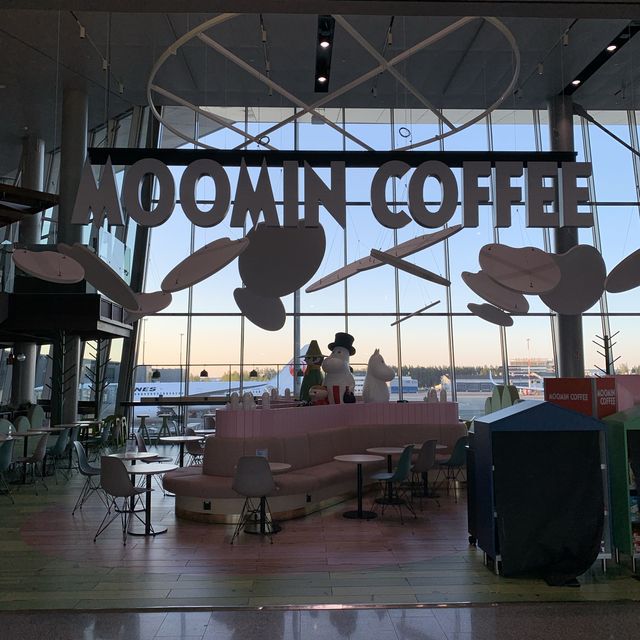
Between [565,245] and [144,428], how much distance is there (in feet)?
36.9

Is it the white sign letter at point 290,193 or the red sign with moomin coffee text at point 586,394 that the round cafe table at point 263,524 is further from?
the red sign with moomin coffee text at point 586,394

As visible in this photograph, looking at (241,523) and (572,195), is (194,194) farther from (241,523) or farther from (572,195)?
(572,195)

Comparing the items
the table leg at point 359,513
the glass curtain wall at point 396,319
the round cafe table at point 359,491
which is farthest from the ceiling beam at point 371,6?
the glass curtain wall at point 396,319

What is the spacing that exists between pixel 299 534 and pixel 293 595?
1.89 metres

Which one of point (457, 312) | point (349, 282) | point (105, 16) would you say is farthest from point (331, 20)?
point (457, 312)

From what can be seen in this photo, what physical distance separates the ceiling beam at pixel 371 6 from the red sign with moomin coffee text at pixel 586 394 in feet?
11.6

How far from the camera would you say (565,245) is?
13766 millimetres

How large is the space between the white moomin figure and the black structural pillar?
6.86 m

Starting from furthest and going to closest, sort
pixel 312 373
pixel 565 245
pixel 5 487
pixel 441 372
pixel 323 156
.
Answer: pixel 441 372
pixel 565 245
pixel 312 373
pixel 5 487
pixel 323 156

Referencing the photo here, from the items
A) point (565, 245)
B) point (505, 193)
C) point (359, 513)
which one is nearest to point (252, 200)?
point (505, 193)

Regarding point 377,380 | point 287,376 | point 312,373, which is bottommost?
point 377,380

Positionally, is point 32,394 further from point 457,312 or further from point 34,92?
point 457,312

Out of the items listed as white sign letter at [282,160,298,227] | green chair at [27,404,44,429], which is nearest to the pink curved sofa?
white sign letter at [282,160,298,227]

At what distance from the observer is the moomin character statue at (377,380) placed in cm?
969
